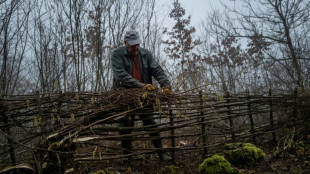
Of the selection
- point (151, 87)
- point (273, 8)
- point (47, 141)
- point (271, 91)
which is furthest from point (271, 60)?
point (47, 141)

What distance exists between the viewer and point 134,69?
2.98 m

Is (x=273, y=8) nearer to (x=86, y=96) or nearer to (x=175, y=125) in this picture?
(x=175, y=125)

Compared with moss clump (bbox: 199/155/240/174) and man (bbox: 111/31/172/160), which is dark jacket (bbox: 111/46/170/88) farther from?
moss clump (bbox: 199/155/240/174)

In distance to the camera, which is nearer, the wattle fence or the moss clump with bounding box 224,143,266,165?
the wattle fence

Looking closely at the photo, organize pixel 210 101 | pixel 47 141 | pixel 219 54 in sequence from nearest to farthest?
pixel 47 141 → pixel 210 101 → pixel 219 54

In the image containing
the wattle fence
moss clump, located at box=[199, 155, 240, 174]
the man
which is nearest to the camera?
the wattle fence

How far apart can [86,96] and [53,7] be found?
12.7 ft

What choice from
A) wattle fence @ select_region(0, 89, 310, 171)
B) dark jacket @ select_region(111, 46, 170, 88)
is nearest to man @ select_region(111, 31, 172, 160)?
dark jacket @ select_region(111, 46, 170, 88)

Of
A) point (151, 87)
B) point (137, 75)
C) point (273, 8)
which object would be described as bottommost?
point (151, 87)

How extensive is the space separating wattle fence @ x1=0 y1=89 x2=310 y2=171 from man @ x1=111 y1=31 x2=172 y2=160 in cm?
17

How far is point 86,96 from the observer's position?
8.14 feet

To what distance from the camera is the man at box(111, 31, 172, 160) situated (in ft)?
8.74

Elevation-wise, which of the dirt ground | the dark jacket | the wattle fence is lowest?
the dirt ground

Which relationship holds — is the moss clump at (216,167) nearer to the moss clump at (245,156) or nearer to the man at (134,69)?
the moss clump at (245,156)
